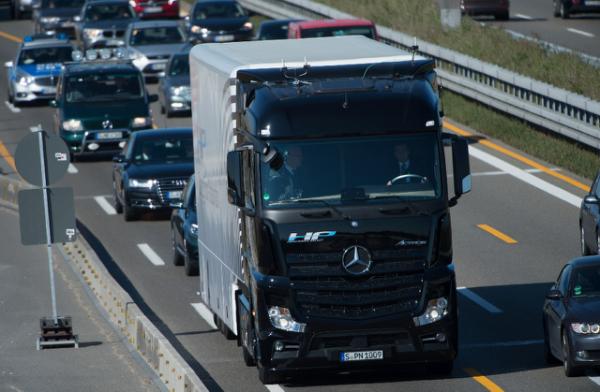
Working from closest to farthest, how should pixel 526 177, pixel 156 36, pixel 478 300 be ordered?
pixel 478 300
pixel 526 177
pixel 156 36

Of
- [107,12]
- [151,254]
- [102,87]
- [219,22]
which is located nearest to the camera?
[151,254]

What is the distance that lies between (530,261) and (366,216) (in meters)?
7.99

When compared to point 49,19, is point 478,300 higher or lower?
higher

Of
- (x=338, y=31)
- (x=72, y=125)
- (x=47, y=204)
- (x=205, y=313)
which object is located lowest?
(x=72, y=125)

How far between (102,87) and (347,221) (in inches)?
880

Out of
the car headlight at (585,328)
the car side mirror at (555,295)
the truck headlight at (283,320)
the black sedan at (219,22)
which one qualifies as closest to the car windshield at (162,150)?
the car side mirror at (555,295)

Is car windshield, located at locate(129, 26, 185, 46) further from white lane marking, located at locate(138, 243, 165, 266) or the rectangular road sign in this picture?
the rectangular road sign

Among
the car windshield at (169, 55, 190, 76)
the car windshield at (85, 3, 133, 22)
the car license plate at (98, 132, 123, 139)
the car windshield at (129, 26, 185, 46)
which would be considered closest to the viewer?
the car license plate at (98, 132, 123, 139)

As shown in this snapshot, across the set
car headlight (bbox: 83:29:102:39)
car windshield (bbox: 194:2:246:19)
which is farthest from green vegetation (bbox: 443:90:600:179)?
car headlight (bbox: 83:29:102:39)

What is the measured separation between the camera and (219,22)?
50406 millimetres

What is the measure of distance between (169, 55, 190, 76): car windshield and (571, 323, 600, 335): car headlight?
1026 inches

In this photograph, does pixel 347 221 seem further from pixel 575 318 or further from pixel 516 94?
pixel 516 94

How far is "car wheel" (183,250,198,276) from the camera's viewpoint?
23.1m

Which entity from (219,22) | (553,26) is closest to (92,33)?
(219,22)
